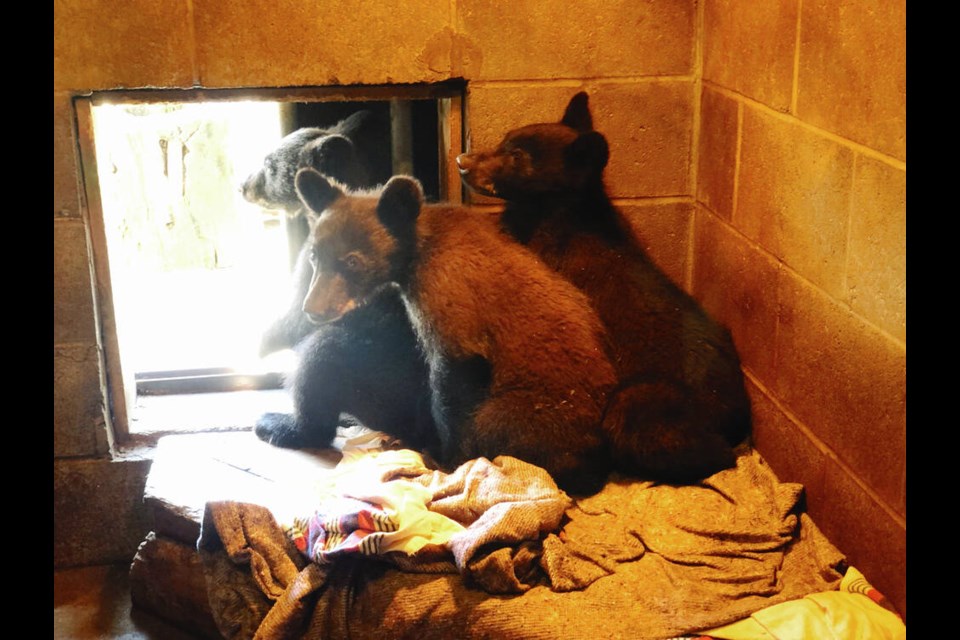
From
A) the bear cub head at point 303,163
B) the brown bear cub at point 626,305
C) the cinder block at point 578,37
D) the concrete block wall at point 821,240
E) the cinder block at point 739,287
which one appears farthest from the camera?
the bear cub head at point 303,163

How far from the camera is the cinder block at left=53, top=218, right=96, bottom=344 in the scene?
14.4 ft

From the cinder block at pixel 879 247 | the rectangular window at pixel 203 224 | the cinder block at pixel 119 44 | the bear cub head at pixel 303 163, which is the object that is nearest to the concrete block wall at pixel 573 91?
the cinder block at pixel 119 44

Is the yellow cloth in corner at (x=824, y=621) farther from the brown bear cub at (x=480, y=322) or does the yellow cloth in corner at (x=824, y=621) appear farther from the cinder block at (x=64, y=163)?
the cinder block at (x=64, y=163)

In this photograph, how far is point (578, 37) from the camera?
4.53 meters

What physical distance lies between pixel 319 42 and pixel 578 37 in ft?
3.74

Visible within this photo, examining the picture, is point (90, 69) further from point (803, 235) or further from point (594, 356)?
point (803, 235)

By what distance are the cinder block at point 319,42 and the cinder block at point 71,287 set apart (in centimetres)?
87

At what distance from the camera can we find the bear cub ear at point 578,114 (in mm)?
4559

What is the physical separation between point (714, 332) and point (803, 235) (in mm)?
685

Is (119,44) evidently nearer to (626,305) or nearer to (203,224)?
(626,305)

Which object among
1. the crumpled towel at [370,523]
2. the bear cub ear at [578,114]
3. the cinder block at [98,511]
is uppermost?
the bear cub ear at [578,114]

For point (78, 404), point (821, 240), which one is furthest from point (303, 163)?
point (821, 240)

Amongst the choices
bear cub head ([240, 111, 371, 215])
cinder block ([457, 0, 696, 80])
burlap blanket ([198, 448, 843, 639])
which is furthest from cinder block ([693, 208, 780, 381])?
bear cub head ([240, 111, 371, 215])

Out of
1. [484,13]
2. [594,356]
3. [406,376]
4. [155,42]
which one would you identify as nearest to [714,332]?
[594,356]
